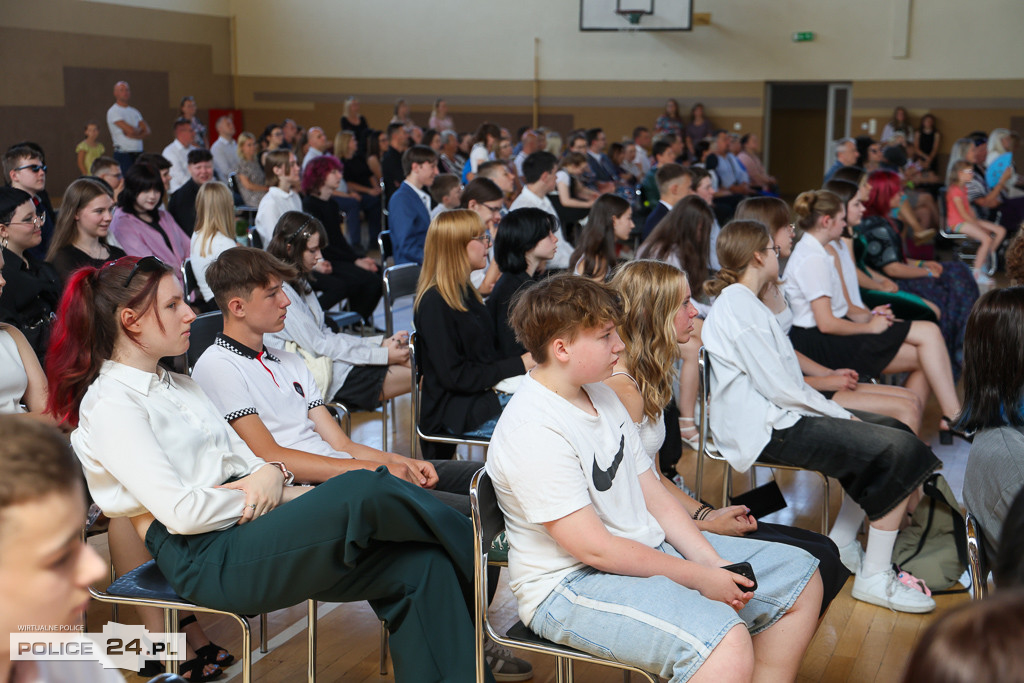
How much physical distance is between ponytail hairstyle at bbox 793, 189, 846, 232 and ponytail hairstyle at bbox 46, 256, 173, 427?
299 cm

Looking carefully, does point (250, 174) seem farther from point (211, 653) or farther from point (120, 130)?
point (211, 653)

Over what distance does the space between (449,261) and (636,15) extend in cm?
1155

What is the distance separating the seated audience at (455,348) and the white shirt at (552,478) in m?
1.12

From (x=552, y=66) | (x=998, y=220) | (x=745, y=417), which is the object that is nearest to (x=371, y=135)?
(x=552, y=66)

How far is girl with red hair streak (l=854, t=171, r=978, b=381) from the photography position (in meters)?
4.92

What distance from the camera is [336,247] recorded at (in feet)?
19.9

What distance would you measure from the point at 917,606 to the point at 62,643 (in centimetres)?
249

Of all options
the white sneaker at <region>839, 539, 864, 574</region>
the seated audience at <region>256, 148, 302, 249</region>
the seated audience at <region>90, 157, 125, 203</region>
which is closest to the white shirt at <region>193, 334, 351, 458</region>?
the white sneaker at <region>839, 539, 864, 574</region>

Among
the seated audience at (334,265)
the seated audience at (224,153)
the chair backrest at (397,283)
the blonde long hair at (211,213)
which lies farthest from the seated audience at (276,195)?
the seated audience at (224,153)

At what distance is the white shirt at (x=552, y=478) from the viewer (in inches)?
68.6

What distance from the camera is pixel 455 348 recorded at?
3.07 meters

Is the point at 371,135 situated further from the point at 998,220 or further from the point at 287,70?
the point at 998,220

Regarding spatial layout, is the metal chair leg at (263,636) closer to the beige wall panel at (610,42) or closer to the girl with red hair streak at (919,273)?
the girl with red hair streak at (919,273)

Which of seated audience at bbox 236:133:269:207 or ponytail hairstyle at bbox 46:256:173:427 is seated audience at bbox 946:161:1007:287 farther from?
ponytail hairstyle at bbox 46:256:173:427
